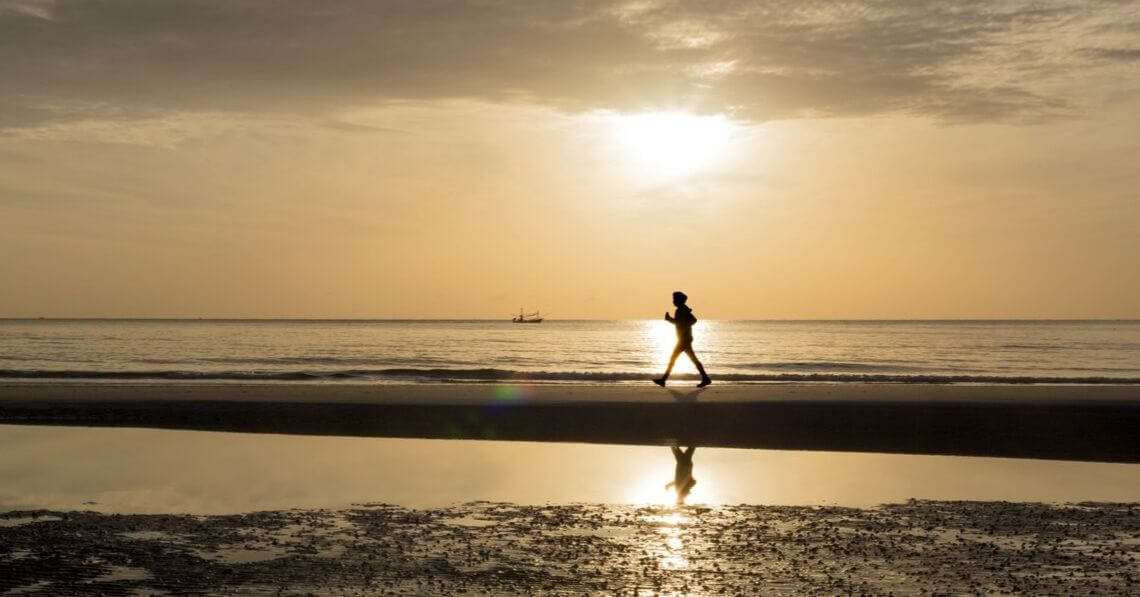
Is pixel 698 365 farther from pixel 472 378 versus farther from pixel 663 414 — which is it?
pixel 472 378

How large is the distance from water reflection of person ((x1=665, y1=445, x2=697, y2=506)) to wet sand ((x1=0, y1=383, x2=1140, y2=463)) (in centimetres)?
114

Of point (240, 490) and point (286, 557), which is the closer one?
point (286, 557)

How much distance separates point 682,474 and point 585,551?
4.80 meters

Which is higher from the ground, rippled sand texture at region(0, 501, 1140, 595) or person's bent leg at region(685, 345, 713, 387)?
person's bent leg at region(685, 345, 713, 387)

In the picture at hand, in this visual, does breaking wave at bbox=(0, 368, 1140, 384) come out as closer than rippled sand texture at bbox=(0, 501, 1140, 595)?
No

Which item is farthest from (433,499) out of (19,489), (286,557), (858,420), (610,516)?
(858,420)

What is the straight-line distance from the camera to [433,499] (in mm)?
11531

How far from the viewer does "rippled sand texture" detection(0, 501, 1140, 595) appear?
7.82 meters

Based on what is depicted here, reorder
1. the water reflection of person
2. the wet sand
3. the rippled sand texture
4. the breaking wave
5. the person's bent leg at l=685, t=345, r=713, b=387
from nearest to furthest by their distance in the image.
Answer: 1. the rippled sand texture
2. the water reflection of person
3. the wet sand
4. the person's bent leg at l=685, t=345, r=713, b=387
5. the breaking wave

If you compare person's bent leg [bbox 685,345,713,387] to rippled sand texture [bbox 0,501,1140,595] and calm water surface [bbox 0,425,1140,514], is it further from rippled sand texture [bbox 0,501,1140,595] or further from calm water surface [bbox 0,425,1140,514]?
rippled sand texture [bbox 0,501,1140,595]

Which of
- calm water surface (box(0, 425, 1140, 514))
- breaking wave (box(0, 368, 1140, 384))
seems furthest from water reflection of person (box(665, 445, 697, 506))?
breaking wave (box(0, 368, 1140, 384))

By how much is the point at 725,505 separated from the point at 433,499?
10.5 feet

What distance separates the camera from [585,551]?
29.0 feet

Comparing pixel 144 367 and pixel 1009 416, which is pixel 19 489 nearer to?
pixel 1009 416
